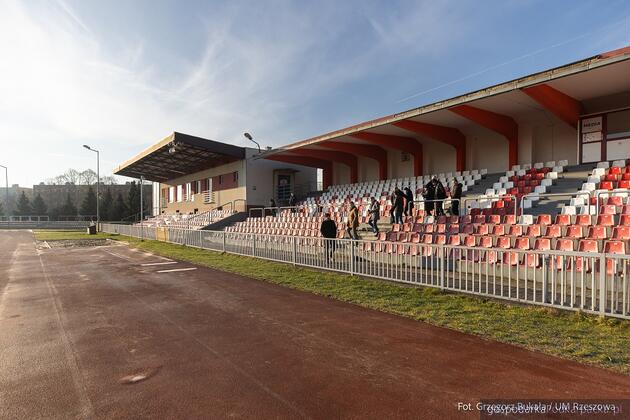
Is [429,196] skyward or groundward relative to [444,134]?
groundward

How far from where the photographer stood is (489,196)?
44.3ft

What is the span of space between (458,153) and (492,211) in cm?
858

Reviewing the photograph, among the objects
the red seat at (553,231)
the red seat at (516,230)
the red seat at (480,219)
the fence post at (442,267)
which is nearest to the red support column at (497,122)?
the red seat at (480,219)

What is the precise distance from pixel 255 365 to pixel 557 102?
612 inches

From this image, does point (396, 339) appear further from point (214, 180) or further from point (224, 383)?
point (214, 180)

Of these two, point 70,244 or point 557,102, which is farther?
point 70,244

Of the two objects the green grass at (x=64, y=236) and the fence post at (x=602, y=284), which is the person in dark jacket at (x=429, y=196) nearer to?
the fence post at (x=602, y=284)

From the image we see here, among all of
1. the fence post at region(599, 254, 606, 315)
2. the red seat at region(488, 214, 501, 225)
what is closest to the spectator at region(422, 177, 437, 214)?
the red seat at region(488, 214, 501, 225)

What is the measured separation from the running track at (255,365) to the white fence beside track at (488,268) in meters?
2.28

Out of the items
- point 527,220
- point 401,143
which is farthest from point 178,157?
point 527,220

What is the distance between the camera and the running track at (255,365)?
351cm

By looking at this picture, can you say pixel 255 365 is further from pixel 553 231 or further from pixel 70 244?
pixel 70 244

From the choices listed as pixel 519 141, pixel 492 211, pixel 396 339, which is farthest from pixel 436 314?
pixel 519 141

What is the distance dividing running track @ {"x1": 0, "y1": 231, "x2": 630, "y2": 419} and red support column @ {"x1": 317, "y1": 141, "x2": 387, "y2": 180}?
1759 cm
